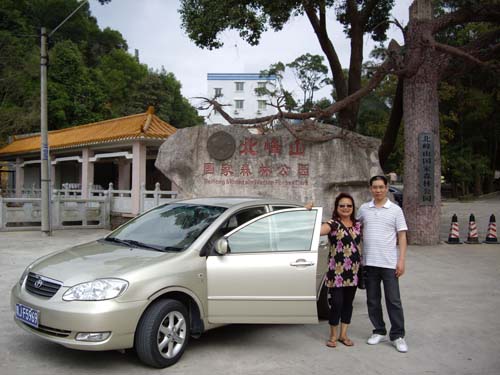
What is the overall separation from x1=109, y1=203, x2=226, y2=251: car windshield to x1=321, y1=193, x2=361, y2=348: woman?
1122 millimetres

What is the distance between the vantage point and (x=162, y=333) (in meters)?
3.97

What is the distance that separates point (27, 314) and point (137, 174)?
10.7 m

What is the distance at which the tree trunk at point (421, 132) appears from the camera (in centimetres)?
1120

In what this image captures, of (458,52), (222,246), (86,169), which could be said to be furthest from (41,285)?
(86,169)

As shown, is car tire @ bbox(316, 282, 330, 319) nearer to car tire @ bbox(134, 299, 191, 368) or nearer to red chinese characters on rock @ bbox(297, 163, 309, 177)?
car tire @ bbox(134, 299, 191, 368)

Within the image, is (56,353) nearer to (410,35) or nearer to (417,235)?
(417,235)

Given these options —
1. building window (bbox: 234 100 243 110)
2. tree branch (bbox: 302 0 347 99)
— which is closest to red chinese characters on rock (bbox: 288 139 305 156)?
tree branch (bbox: 302 0 347 99)

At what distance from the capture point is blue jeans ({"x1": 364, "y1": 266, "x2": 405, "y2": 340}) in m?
4.59

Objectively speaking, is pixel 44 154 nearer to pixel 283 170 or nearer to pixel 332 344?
pixel 283 170

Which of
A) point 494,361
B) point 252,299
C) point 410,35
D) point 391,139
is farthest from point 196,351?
point 391,139

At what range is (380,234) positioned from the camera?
180 inches

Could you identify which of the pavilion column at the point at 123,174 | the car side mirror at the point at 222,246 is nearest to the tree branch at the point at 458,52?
the car side mirror at the point at 222,246

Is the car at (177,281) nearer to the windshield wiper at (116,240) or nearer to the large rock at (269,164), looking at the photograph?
the windshield wiper at (116,240)

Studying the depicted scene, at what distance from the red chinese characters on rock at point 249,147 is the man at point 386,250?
20.6ft
